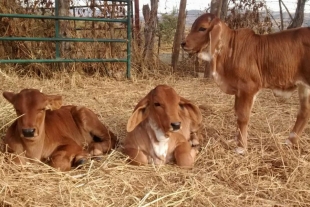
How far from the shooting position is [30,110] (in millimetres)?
3680

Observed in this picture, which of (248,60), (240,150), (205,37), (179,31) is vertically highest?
(205,37)

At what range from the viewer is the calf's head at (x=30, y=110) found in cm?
361

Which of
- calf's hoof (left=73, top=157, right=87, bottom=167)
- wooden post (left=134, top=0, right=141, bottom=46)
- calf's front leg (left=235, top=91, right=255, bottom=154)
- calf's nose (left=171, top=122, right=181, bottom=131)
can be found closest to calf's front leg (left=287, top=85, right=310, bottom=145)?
calf's front leg (left=235, top=91, right=255, bottom=154)

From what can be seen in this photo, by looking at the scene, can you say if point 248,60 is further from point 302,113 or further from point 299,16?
point 299,16

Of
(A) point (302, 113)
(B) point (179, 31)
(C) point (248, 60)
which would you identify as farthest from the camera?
(B) point (179, 31)

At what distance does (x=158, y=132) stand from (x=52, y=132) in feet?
3.30

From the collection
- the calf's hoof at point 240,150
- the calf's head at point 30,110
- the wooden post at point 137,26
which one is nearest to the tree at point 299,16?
the wooden post at point 137,26

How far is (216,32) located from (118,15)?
596 cm

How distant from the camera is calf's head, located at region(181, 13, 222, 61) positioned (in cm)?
476

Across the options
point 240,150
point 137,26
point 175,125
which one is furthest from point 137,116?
point 137,26

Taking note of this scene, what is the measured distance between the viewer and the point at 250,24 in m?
11.0

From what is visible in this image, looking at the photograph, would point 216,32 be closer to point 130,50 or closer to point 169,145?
point 169,145

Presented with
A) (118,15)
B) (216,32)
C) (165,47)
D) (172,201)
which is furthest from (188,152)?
(165,47)

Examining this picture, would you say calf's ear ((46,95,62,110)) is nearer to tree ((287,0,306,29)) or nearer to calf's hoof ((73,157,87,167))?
calf's hoof ((73,157,87,167))
